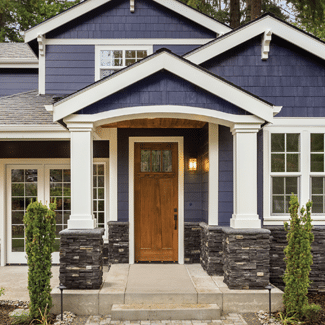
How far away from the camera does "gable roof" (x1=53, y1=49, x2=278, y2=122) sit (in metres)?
4.73

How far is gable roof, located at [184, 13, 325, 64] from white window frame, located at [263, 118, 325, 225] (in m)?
1.22

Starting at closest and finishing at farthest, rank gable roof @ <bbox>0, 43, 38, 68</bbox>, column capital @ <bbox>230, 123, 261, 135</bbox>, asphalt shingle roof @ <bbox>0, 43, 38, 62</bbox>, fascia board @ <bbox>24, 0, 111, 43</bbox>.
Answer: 1. column capital @ <bbox>230, 123, 261, 135</bbox>
2. fascia board @ <bbox>24, 0, 111, 43</bbox>
3. gable roof @ <bbox>0, 43, 38, 68</bbox>
4. asphalt shingle roof @ <bbox>0, 43, 38, 62</bbox>

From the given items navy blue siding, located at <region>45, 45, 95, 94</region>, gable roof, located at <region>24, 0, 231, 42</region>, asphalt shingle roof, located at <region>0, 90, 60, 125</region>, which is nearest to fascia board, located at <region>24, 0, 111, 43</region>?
gable roof, located at <region>24, 0, 231, 42</region>

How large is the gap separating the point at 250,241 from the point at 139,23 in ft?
17.1

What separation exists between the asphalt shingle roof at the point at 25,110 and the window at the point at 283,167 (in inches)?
155

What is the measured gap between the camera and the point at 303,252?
4.24 metres

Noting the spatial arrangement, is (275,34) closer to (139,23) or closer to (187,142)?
(187,142)

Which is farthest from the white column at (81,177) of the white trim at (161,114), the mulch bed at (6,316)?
the mulch bed at (6,316)

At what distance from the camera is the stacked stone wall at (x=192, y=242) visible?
6.39 m

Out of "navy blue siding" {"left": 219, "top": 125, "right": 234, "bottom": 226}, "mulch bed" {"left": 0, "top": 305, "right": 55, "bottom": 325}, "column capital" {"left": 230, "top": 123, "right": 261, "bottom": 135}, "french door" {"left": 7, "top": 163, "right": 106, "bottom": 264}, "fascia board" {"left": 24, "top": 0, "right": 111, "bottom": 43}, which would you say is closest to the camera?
"mulch bed" {"left": 0, "top": 305, "right": 55, "bottom": 325}

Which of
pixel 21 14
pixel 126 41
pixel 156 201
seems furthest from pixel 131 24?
pixel 21 14

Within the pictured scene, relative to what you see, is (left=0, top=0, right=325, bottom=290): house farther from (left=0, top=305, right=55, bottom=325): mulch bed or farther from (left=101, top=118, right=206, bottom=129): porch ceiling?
(left=0, top=305, right=55, bottom=325): mulch bed

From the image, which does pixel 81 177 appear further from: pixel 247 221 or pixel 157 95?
pixel 247 221

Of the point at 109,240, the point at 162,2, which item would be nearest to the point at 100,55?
the point at 162,2
